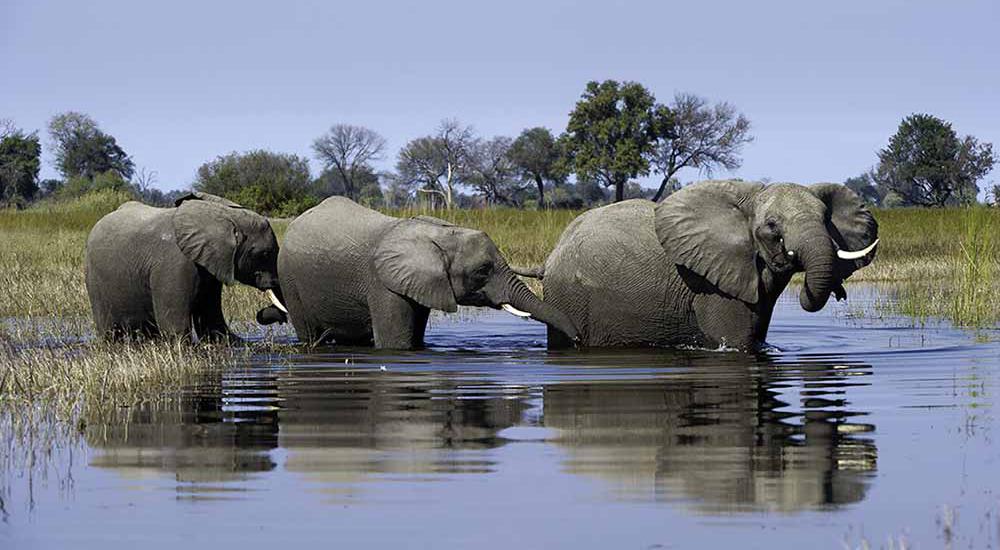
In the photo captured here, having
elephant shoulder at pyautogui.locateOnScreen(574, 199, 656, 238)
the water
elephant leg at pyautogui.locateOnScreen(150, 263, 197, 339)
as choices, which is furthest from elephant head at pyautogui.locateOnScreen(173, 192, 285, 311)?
elephant shoulder at pyautogui.locateOnScreen(574, 199, 656, 238)

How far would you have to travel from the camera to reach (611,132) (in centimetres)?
7431

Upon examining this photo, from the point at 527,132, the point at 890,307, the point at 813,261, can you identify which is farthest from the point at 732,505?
the point at 527,132

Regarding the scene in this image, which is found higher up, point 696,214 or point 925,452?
point 696,214

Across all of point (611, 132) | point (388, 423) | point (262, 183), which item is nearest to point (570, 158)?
point (611, 132)

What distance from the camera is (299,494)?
6.85 m

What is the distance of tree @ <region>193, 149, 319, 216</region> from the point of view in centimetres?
4228

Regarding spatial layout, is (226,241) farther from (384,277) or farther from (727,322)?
(727,322)

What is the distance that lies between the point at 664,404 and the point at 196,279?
6.26 meters

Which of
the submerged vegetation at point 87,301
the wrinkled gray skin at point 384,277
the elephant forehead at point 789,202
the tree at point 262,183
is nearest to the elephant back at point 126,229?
the submerged vegetation at point 87,301

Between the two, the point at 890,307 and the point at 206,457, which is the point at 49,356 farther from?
the point at 890,307

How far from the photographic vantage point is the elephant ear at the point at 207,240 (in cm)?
1465

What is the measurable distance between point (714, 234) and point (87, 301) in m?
8.79

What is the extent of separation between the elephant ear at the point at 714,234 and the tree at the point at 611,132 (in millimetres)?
58971

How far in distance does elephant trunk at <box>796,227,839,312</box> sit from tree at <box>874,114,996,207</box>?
202 feet
